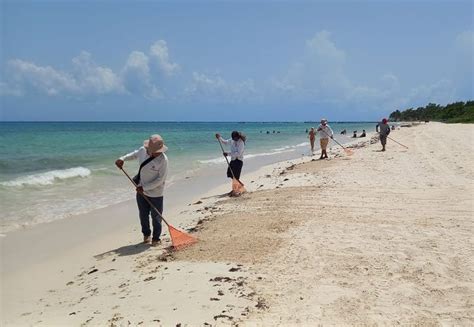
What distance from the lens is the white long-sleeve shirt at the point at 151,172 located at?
→ 22.1 feet

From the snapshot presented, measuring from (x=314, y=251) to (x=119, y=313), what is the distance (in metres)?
2.63

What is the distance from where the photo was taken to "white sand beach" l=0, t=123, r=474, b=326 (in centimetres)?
421

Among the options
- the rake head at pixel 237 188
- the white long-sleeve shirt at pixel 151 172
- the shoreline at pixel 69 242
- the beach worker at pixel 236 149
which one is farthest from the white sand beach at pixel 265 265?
the beach worker at pixel 236 149

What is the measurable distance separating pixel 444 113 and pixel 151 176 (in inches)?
2891

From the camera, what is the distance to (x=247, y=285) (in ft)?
15.4

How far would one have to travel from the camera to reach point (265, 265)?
5.29m

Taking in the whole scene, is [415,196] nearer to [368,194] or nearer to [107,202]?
[368,194]

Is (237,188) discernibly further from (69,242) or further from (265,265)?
(265,265)

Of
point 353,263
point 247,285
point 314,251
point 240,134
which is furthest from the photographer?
point 240,134

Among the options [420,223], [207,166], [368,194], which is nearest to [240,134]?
[368,194]

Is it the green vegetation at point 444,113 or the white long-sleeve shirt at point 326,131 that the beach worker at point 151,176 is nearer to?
the white long-sleeve shirt at point 326,131

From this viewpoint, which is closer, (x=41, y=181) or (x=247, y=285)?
(x=247, y=285)

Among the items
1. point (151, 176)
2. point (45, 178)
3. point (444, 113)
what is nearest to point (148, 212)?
point (151, 176)

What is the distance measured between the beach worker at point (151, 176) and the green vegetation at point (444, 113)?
5101cm
